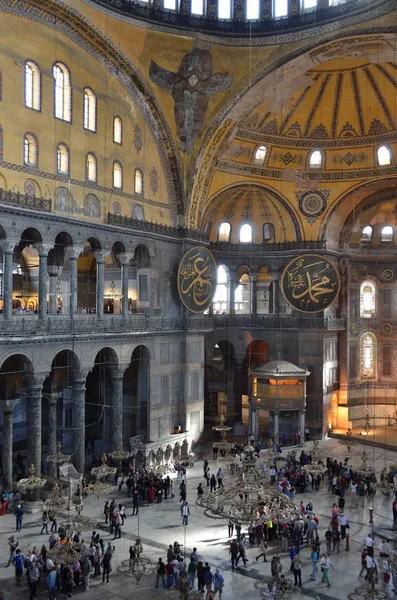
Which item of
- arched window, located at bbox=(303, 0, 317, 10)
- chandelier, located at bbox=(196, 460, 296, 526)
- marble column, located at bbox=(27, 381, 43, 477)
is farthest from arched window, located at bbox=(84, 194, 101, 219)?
chandelier, located at bbox=(196, 460, 296, 526)

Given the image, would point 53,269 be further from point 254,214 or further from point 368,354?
point 368,354

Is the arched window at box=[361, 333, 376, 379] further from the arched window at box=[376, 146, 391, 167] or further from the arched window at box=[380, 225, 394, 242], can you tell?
the arched window at box=[376, 146, 391, 167]

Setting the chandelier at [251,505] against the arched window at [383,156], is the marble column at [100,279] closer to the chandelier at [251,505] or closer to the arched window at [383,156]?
the chandelier at [251,505]

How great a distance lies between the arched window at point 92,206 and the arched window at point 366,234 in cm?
1369

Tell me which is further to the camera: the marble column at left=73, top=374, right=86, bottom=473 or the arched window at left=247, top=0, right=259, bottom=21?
the arched window at left=247, top=0, right=259, bottom=21

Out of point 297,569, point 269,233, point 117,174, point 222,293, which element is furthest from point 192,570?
point 269,233

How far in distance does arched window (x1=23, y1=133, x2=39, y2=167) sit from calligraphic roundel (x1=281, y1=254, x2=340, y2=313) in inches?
339

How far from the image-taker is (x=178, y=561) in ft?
38.9

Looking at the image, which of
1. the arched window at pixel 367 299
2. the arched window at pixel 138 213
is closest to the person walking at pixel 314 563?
the arched window at pixel 138 213

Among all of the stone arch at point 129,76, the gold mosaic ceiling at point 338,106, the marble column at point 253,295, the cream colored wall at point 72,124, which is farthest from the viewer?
the marble column at point 253,295

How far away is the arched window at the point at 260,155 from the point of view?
24109mm

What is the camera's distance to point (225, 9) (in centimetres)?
1988

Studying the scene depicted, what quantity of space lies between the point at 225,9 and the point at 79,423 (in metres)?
14.6

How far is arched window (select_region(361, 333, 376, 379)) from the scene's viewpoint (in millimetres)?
27250
